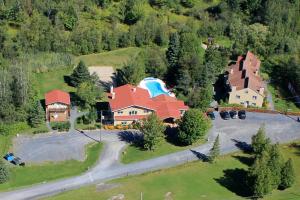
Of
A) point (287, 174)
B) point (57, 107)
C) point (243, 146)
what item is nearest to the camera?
point (287, 174)

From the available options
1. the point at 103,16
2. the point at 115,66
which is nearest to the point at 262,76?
the point at 115,66

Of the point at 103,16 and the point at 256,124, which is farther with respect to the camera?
the point at 103,16

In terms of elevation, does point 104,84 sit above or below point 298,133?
above

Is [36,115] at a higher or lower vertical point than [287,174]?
higher

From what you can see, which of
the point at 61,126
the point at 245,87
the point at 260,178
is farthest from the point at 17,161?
the point at 245,87

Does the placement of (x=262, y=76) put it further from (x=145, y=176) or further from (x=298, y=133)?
(x=145, y=176)

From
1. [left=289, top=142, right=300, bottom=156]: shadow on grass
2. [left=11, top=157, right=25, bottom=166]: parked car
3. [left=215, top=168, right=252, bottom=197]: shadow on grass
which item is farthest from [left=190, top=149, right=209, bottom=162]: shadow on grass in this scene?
[left=11, top=157, right=25, bottom=166]: parked car

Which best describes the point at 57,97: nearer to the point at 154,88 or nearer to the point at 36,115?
the point at 36,115
